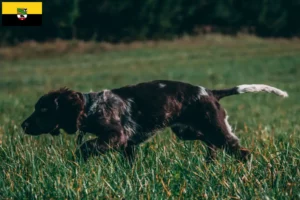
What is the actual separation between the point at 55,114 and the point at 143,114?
0.89m

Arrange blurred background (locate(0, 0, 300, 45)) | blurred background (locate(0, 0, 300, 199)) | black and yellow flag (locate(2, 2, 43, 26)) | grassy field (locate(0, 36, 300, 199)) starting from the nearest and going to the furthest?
1. grassy field (locate(0, 36, 300, 199))
2. blurred background (locate(0, 0, 300, 199))
3. black and yellow flag (locate(2, 2, 43, 26))
4. blurred background (locate(0, 0, 300, 45))

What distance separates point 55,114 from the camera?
5.71 m

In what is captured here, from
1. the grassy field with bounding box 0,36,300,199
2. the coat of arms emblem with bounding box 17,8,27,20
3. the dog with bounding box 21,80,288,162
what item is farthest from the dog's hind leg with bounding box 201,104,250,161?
the coat of arms emblem with bounding box 17,8,27,20

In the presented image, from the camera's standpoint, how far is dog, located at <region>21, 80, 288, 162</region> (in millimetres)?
5602

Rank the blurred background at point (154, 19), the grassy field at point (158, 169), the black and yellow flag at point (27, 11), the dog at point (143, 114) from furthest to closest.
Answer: the blurred background at point (154, 19), the black and yellow flag at point (27, 11), the dog at point (143, 114), the grassy field at point (158, 169)

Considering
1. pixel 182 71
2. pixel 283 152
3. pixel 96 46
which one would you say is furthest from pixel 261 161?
pixel 96 46

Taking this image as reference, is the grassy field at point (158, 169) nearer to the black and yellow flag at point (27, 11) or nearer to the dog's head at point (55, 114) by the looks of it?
the dog's head at point (55, 114)

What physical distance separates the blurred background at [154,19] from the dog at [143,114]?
29845 mm

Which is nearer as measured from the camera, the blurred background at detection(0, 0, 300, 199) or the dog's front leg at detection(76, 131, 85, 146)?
the blurred background at detection(0, 0, 300, 199)

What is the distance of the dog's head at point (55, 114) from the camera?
5.62 metres

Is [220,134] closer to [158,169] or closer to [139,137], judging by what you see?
[139,137]

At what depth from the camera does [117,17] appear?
37.6 m

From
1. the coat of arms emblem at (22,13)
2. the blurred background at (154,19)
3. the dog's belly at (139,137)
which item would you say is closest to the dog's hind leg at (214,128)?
the dog's belly at (139,137)

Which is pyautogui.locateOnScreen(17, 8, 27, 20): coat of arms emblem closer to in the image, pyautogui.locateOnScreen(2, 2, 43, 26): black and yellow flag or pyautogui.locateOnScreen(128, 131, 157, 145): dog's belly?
pyautogui.locateOnScreen(2, 2, 43, 26): black and yellow flag
